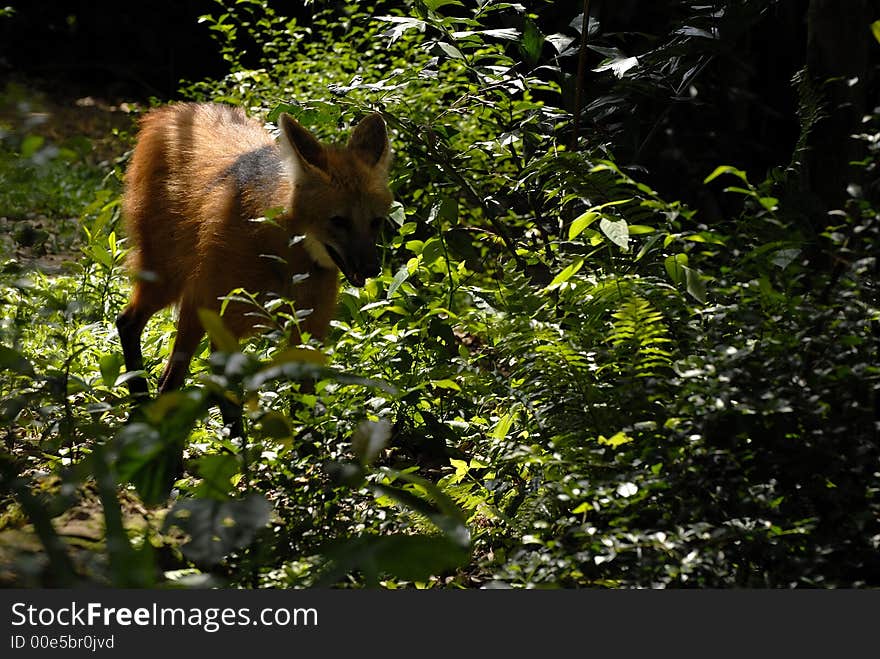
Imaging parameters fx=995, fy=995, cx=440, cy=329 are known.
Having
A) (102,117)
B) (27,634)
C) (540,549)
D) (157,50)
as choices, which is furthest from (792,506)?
(157,50)

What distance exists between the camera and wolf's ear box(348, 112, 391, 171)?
17.4ft

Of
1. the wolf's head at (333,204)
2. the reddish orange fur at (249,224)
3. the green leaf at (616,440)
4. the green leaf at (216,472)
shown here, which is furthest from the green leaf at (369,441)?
the wolf's head at (333,204)

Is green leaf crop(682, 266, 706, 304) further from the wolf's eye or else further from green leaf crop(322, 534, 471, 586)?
the wolf's eye

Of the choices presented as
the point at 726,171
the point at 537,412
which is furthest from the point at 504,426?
the point at 726,171

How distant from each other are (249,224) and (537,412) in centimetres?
217

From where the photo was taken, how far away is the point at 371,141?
17.5 feet

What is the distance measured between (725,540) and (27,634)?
1959 millimetres

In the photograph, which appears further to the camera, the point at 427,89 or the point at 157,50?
the point at 157,50

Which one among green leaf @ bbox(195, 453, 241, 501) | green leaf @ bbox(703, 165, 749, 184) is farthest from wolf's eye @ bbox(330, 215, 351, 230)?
green leaf @ bbox(195, 453, 241, 501)

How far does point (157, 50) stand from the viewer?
14.1m

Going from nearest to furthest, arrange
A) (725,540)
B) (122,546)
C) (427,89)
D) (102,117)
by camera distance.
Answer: (122,546) → (725,540) → (427,89) → (102,117)

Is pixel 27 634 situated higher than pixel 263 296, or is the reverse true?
pixel 263 296

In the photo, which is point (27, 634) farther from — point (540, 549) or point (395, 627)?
point (540, 549)

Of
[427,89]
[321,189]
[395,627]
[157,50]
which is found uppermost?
[157,50]
